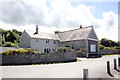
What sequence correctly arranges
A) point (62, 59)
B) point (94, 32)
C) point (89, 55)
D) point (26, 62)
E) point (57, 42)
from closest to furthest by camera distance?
point (26, 62), point (62, 59), point (89, 55), point (94, 32), point (57, 42)

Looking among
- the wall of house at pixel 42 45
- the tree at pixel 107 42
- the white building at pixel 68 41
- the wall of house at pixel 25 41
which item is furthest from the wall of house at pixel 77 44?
the tree at pixel 107 42

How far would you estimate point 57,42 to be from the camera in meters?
39.2

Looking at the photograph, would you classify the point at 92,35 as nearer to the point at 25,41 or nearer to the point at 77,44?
the point at 77,44

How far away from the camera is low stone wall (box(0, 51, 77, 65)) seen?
18891 mm

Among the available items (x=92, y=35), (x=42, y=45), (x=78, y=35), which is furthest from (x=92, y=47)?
(x=42, y=45)

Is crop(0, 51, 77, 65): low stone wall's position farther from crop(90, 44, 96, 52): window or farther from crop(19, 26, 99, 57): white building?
crop(90, 44, 96, 52): window

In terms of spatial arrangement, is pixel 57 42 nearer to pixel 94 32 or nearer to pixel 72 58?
pixel 94 32

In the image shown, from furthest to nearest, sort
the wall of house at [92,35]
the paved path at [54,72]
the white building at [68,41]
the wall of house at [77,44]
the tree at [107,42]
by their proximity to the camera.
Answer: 1. the tree at [107,42]
2. the wall of house at [92,35]
3. the white building at [68,41]
4. the wall of house at [77,44]
5. the paved path at [54,72]

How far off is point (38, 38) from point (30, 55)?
14981 mm

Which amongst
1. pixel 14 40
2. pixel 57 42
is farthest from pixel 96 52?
pixel 14 40

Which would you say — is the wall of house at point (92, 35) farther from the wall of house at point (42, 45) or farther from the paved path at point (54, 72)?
the paved path at point (54, 72)

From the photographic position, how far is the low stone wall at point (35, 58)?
1889 centimetres

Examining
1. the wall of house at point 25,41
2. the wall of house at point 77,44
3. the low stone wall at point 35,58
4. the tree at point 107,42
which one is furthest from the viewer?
the tree at point 107,42

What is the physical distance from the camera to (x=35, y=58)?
20.0 m
